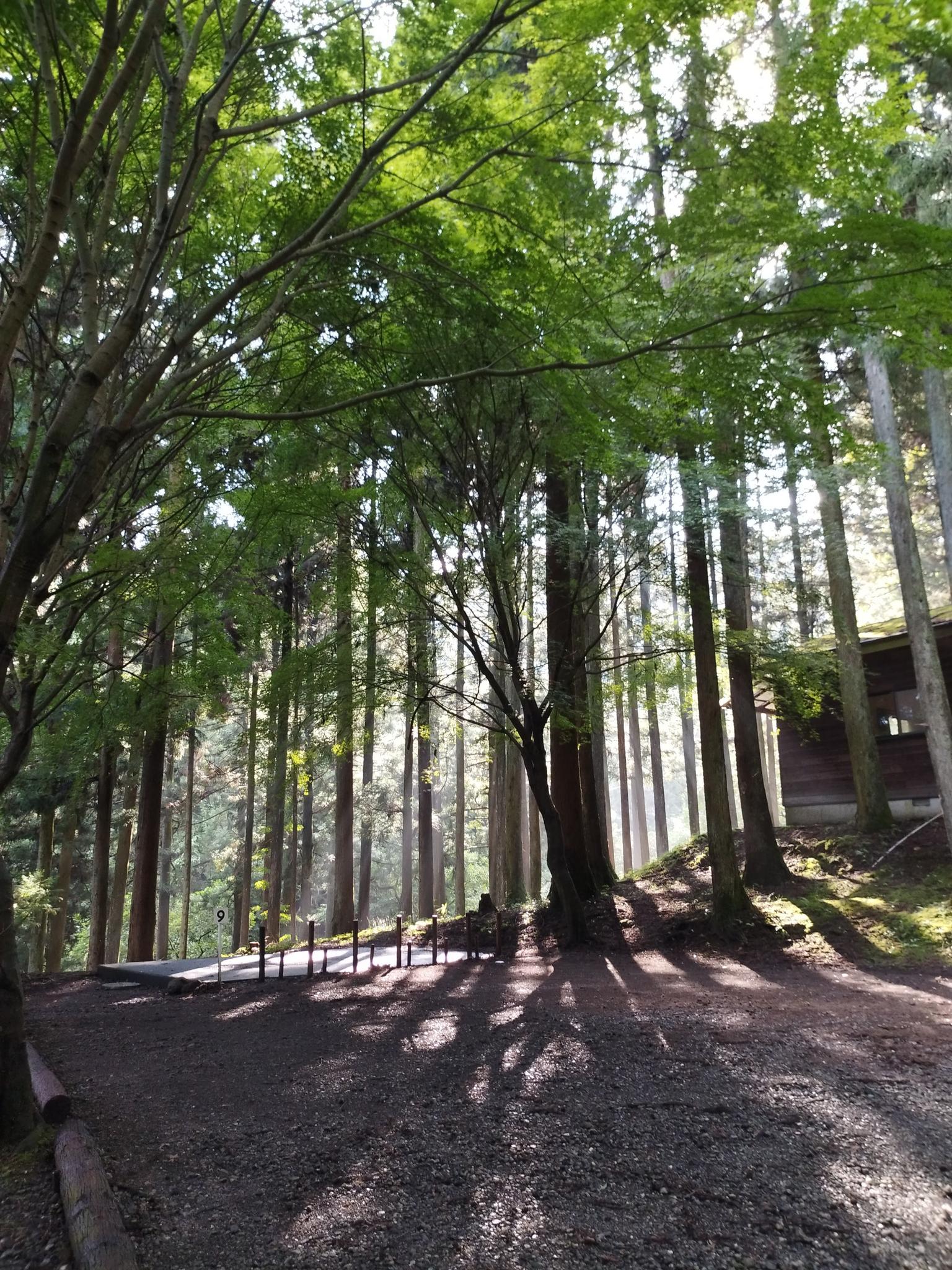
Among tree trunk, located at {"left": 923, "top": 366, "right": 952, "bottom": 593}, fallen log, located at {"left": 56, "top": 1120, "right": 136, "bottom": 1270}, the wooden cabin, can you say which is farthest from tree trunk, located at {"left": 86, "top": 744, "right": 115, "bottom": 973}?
tree trunk, located at {"left": 923, "top": 366, "right": 952, "bottom": 593}

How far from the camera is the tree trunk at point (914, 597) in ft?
40.8

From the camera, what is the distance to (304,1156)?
151 inches

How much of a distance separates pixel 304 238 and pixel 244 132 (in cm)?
58

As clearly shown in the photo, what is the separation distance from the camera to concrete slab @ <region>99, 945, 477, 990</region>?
11.6 metres

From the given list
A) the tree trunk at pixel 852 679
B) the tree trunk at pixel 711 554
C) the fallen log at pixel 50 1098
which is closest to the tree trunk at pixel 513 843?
the tree trunk at pixel 711 554

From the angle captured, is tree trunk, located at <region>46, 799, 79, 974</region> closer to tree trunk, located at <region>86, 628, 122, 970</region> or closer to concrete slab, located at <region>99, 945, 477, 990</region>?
tree trunk, located at <region>86, 628, 122, 970</region>

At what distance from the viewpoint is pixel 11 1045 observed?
3959mm

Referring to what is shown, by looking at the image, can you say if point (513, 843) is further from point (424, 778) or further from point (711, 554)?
point (711, 554)

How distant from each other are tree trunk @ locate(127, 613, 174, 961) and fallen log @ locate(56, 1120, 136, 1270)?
1098 centimetres

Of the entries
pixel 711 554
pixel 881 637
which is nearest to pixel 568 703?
pixel 711 554

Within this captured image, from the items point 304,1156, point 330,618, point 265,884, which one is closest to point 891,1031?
point 304,1156

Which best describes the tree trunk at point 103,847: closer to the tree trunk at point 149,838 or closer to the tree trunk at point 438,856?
the tree trunk at point 149,838

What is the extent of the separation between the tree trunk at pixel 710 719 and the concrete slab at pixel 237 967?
4.00 meters

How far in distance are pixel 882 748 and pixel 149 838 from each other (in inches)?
628
